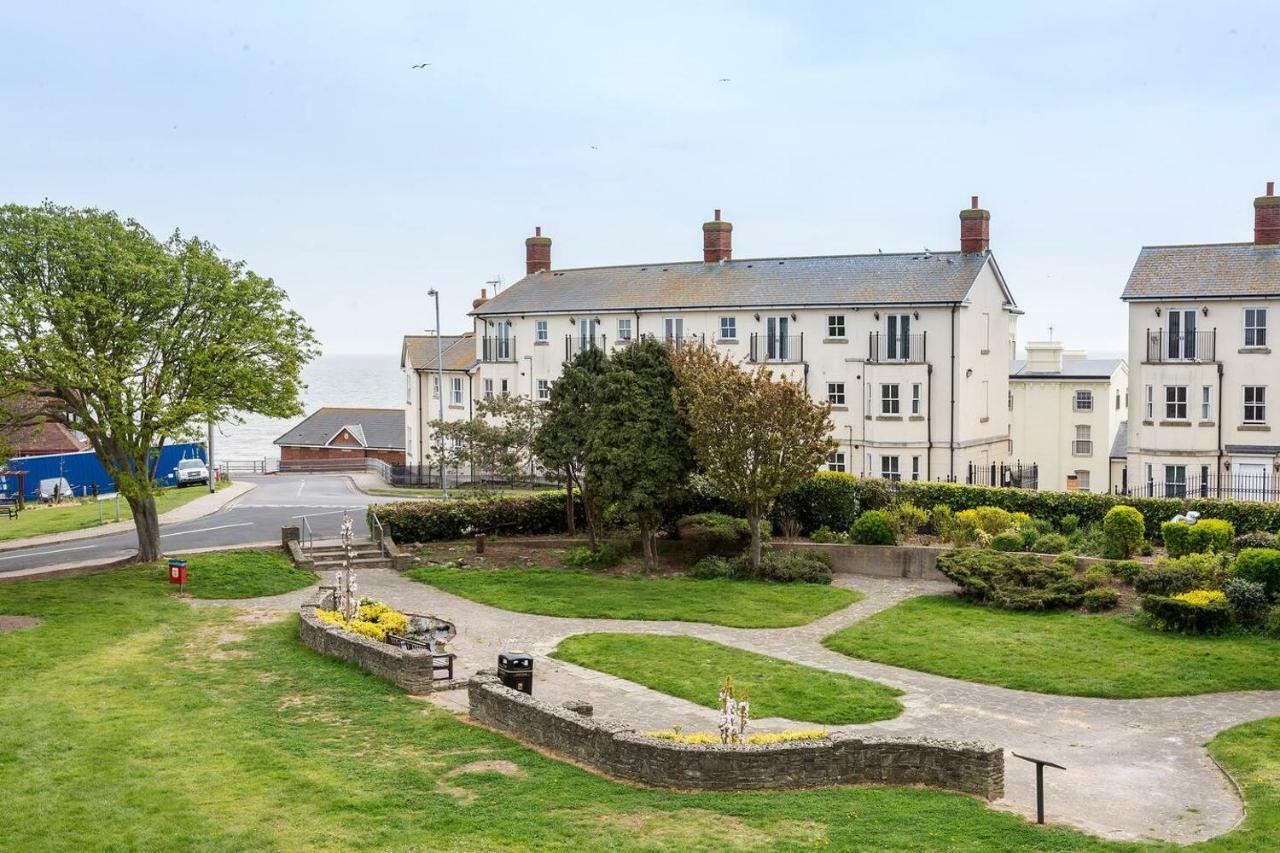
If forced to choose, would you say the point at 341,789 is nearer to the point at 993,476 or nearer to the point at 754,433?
the point at 754,433

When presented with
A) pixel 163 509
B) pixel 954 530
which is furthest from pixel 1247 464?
pixel 163 509

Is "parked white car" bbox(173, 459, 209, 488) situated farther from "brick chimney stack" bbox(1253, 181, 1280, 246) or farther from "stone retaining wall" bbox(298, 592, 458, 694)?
"brick chimney stack" bbox(1253, 181, 1280, 246)

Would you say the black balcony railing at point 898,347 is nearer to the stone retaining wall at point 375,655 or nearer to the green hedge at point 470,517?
the green hedge at point 470,517

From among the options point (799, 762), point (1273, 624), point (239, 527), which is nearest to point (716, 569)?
point (1273, 624)

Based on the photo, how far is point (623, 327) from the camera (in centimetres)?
5944

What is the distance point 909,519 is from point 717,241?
2454cm

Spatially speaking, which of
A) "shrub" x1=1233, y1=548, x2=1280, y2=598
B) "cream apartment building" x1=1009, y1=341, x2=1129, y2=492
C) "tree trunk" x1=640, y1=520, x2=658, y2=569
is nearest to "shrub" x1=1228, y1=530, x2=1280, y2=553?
"shrub" x1=1233, y1=548, x2=1280, y2=598

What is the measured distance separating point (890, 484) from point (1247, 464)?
43.6 feet

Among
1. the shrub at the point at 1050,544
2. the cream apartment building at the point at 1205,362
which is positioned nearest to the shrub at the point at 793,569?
the shrub at the point at 1050,544

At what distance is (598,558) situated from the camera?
1537 inches

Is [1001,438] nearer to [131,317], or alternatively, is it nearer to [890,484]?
[890,484]

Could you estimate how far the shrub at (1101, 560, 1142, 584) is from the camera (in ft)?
106

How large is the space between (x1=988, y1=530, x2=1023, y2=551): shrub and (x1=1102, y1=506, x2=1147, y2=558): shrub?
241cm

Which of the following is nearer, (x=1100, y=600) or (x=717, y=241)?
(x=1100, y=600)
